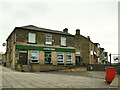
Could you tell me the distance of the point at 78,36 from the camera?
48.6m

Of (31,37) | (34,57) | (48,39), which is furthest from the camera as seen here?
(48,39)

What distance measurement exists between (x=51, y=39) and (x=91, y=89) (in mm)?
25808

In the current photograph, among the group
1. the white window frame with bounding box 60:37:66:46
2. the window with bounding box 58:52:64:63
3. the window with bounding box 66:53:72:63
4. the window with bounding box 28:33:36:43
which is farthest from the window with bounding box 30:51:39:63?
the window with bounding box 66:53:72:63

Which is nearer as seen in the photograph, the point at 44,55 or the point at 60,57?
the point at 44,55

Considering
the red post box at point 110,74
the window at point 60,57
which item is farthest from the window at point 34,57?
the red post box at point 110,74

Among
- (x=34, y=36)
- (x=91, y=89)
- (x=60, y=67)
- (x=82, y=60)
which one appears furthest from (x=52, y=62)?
(x=91, y=89)

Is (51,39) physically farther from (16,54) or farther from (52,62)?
(16,54)

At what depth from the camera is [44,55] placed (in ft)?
115

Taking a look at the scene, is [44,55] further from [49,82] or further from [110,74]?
[110,74]

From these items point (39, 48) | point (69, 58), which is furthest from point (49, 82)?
point (69, 58)

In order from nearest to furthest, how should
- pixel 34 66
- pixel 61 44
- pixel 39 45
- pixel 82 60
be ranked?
pixel 34 66
pixel 39 45
pixel 61 44
pixel 82 60

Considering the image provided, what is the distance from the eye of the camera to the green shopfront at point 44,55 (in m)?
32.6

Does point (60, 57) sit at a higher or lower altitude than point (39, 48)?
lower

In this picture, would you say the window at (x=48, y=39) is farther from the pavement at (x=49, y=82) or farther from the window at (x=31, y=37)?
the pavement at (x=49, y=82)
